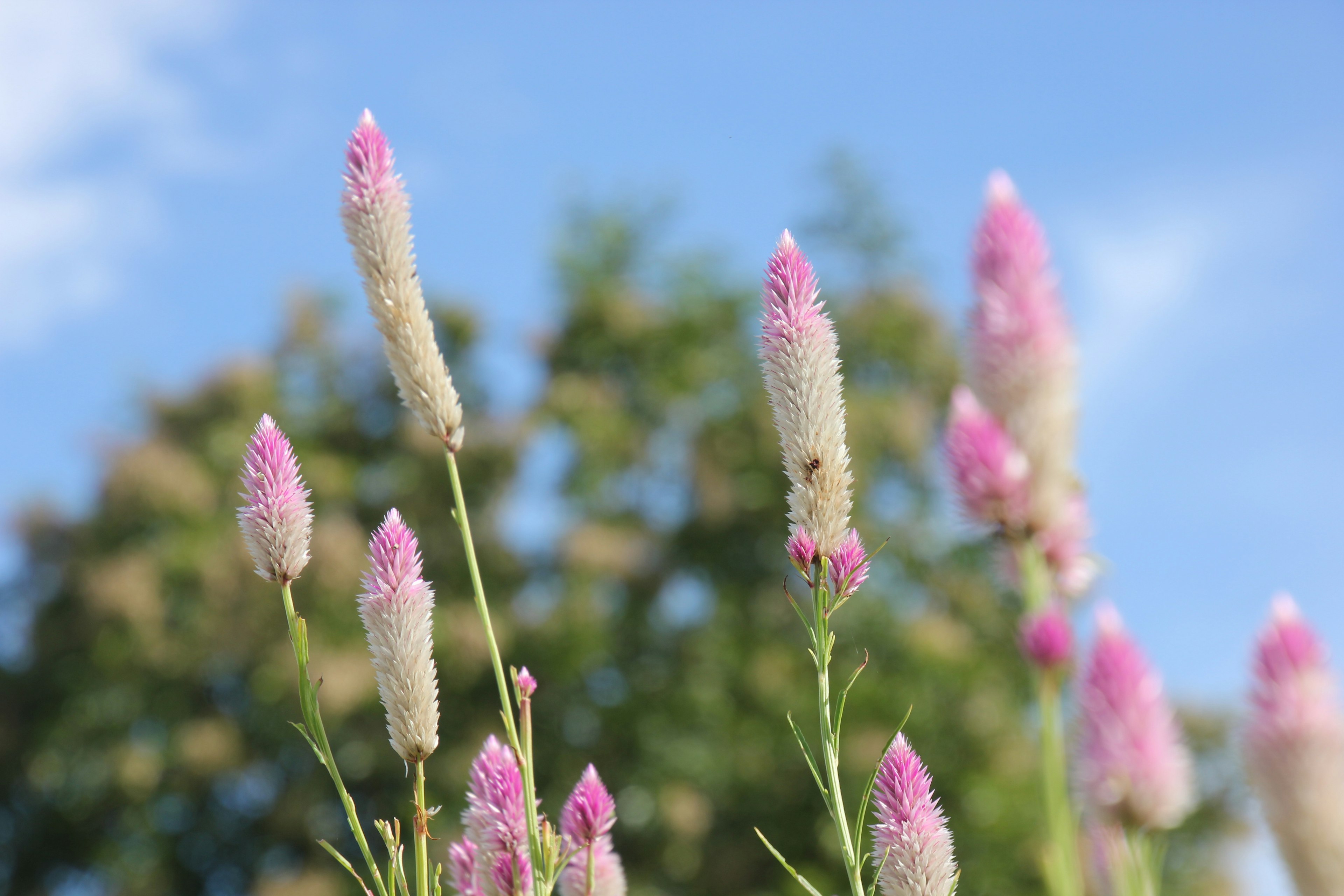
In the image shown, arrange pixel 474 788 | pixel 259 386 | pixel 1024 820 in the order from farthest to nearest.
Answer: pixel 259 386 → pixel 1024 820 → pixel 474 788

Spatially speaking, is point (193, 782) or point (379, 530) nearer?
point (379, 530)

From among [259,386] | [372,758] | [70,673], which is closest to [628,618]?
[372,758]

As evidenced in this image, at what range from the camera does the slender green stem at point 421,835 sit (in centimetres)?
156

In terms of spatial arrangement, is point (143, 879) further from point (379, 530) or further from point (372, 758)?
point (379, 530)

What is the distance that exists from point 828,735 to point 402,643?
0.54 m

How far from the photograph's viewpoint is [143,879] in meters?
16.0

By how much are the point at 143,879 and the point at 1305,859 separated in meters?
17.4

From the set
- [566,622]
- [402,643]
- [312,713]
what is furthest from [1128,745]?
[566,622]

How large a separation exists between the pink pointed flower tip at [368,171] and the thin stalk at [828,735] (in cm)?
79

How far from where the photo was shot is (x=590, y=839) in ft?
5.93

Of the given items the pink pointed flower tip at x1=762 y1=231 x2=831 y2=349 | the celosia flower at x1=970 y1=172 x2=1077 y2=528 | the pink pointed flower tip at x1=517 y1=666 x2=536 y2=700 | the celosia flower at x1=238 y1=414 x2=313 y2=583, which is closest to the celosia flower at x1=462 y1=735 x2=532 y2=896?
the pink pointed flower tip at x1=517 y1=666 x2=536 y2=700

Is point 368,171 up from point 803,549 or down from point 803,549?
up

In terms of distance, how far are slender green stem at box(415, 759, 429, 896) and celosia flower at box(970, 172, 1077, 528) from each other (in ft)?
2.68

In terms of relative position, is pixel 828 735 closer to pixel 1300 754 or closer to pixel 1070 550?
pixel 1070 550
